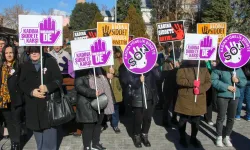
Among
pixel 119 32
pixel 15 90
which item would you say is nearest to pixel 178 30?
pixel 119 32

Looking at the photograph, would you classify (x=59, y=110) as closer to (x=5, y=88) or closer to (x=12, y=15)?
(x=5, y=88)

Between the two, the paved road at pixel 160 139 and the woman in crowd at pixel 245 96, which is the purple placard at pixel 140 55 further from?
the woman in crowd at pixel 245 96

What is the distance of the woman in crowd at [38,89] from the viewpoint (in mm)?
4039

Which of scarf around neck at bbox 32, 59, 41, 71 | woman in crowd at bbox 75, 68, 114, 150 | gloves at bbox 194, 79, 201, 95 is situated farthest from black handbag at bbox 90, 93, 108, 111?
gloves at bbox 194, 79, 201, 95

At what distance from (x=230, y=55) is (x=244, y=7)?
954 inches

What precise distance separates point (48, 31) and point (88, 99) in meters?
1.28

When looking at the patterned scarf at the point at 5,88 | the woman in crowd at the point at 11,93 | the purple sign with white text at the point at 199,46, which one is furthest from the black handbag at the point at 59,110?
the purple sign with white text at the point at 199,46

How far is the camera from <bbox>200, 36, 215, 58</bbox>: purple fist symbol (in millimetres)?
5473

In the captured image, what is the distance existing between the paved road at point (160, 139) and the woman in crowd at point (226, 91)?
37 cm

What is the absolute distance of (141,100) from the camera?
→ 548 centimetres

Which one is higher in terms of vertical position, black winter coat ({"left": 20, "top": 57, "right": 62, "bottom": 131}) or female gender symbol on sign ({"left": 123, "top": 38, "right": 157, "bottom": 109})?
female gender symbol on sign ({"left": 123, "top": 38, "right": 157, "bottom": 109})

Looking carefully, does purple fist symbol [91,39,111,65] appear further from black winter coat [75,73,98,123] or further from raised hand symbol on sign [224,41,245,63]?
raised hand symbol on sign [224,41,245,63]

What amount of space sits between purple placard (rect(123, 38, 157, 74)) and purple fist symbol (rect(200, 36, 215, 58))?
0.89 m

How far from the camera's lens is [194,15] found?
120ft
